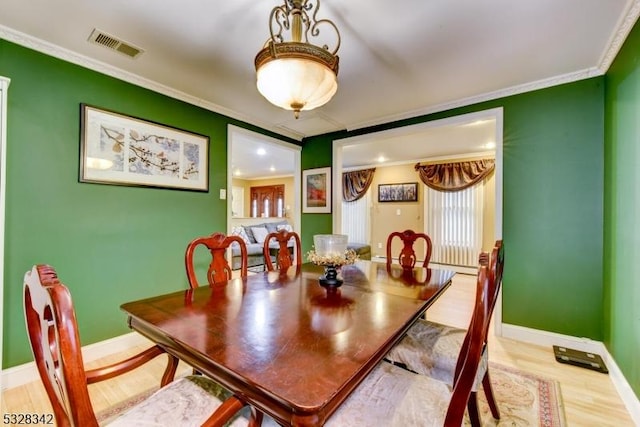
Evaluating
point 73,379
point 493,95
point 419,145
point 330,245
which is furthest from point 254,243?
point 73,379

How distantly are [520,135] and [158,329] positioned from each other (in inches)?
127

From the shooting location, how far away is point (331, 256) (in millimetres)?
1690

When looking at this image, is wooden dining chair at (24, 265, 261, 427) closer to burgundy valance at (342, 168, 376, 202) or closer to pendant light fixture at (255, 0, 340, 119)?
pendant light fixture at (255, 0, 340, 119)

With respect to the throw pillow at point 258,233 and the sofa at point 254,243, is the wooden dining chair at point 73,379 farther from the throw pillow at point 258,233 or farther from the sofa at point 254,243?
the throw pillow at point 258,233

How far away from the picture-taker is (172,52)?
6.87 ft

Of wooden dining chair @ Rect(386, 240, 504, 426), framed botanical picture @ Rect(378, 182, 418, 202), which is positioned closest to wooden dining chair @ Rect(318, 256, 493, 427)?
wooden dining chair @ Rect(386, 240, 504, 426)

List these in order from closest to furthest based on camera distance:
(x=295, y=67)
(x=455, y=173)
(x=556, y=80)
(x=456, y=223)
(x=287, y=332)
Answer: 1. (x=287, y=332)
2. (x=295, y=67)
3. (x=556, y=80)
4. (x=455, y=173)
5. (x=456, y=223)

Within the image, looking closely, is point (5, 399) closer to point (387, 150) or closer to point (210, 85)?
point (210, 85)

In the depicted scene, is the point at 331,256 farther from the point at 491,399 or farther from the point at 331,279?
the point at 491,399

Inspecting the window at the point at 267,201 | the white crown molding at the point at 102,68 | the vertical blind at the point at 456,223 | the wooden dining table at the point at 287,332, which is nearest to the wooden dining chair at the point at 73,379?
the wooden dining table at the point at 287,332

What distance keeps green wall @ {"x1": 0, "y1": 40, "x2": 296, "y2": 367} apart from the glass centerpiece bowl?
5.62 feet

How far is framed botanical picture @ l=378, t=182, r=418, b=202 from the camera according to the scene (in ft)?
20.7

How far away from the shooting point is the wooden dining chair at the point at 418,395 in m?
0.83

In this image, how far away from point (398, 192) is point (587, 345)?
4466mm
